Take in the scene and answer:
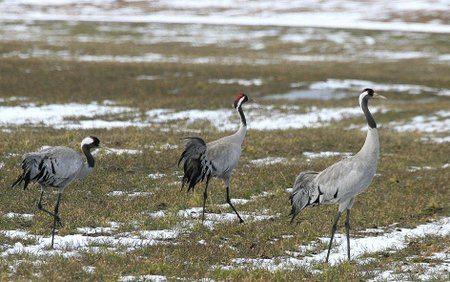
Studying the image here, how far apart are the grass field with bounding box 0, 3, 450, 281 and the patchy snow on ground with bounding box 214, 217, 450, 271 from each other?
5cm

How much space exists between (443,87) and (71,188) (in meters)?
31.9

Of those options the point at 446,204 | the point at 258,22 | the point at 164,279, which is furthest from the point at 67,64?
the point at 258,22

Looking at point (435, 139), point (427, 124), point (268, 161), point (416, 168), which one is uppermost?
point (268, 161)

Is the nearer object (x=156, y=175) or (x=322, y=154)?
(x=156, y=175)

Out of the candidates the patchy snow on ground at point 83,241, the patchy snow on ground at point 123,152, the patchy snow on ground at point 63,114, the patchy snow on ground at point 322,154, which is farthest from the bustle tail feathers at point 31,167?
the patchy snow on ground at point 63,114

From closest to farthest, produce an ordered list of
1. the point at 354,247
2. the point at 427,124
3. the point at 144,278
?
1. the point at 144,278
2. the point at 354,247
3. the point at 427,124

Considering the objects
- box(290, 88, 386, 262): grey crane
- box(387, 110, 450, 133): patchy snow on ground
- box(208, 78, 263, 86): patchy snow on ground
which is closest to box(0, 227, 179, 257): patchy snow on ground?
box(290, 88, 386, 262): grey crane

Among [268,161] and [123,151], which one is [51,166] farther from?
[268,161]

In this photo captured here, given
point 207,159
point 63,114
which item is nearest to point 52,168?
point 207,159

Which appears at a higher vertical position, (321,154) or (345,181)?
(345,181)

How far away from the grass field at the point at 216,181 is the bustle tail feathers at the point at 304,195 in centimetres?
88

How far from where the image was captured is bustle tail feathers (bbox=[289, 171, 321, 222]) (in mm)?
11333

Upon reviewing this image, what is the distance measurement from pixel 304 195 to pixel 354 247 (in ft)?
5.35

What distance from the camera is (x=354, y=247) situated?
39.9 ft
